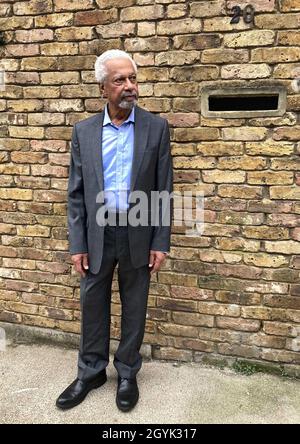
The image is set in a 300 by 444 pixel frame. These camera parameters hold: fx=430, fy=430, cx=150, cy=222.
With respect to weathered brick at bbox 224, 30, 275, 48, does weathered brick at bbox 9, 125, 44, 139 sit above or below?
below

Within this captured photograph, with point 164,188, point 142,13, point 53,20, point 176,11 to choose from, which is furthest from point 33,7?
point 164,188

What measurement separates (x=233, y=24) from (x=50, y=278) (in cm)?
205

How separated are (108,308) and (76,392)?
515mm

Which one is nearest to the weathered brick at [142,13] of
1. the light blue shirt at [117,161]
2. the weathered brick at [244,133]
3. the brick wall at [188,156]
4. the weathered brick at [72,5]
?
the brick wall at [188,156]

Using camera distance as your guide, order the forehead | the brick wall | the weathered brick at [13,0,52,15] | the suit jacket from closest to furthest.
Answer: the forehead, the suit jacket, the brick wall, the weathered brick at [13,0,52,15]

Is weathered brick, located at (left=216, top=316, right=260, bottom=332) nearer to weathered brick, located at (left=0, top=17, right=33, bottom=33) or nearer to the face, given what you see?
the face

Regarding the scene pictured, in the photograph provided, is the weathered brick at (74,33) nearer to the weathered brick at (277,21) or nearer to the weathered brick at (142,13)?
the weathered brick at (142,13)

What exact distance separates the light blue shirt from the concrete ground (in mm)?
1154

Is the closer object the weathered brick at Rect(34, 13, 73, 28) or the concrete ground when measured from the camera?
the concrete ground

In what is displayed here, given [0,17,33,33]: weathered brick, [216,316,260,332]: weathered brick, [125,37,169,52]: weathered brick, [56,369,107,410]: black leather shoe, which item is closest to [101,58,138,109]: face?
[125,37,169,52]: weathered brick

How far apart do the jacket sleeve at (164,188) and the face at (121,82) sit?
0.89 ft

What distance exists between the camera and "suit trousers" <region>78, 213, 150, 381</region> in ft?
7.83

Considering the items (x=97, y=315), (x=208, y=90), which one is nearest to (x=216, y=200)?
(x=208, y=90)

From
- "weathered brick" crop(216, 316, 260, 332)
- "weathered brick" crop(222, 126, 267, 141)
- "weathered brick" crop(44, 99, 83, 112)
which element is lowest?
"weathered brick" crop(216, 316, 260, 332)
